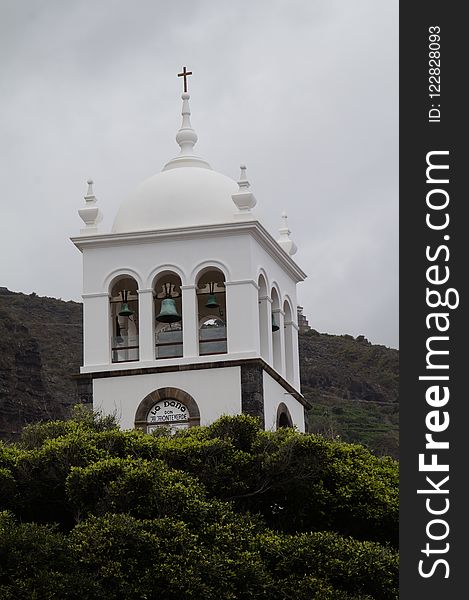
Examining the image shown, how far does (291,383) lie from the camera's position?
28891mm

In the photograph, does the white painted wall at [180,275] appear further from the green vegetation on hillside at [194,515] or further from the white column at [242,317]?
the green vegetation on hillside at [194,515]

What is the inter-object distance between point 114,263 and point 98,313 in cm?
94

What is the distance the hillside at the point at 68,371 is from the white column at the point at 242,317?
35653mm

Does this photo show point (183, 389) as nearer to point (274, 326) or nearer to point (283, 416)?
point (283, 416)

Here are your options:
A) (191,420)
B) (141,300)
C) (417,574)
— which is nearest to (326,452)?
(191,420)

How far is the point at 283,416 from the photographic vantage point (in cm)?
2750

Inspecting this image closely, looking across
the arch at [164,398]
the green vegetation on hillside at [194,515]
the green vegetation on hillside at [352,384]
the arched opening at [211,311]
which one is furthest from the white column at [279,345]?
the green vegetation on hillside at [352,384]

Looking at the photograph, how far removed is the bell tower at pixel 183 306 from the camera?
2597 centimetres

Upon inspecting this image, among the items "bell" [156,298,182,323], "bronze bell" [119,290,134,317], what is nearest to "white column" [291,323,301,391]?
"bell" [156,298,182,323]

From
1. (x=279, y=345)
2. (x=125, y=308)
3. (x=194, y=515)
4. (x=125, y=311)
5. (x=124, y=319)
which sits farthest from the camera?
(x=279, y=345)

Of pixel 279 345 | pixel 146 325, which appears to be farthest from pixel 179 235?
pixel 279 345

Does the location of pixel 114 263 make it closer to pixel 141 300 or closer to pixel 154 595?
pixel 141 300

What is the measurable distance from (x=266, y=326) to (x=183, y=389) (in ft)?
7.29

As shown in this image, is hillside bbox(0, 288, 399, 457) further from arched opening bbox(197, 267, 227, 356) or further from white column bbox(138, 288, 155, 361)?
white column bbox(138, 288, 155, 361)
